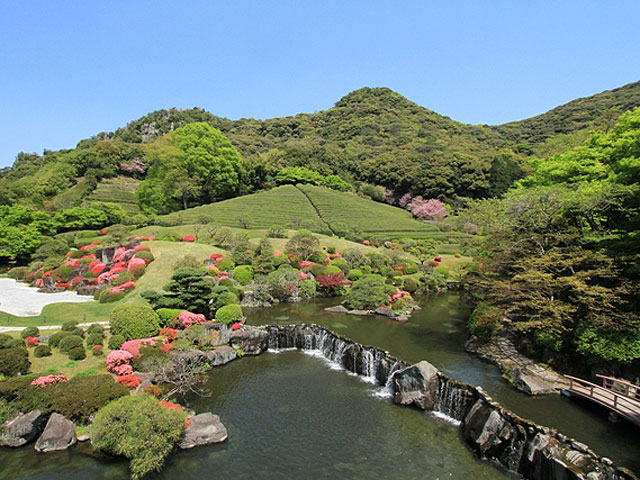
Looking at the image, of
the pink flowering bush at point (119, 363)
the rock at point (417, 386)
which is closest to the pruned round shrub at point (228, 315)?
the pink flowering bush at point (119, 363)

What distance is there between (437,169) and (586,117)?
7937 cm

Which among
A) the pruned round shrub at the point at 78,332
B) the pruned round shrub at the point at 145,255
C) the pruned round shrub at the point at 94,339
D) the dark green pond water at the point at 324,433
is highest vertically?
A: the pruned round shrub at the point at 145,255

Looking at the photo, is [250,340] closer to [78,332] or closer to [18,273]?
[78,332]

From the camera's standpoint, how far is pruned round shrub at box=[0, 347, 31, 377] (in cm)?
1792

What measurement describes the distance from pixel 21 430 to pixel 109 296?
19569 mm

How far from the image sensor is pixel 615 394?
15.5 m

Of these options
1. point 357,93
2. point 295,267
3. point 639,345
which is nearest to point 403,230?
point 295,267

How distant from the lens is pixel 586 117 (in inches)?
4956

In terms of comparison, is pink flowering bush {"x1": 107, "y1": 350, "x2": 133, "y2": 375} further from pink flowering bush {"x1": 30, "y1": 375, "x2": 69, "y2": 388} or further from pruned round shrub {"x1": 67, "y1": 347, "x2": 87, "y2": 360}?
pink flowering bush {"x1": 30, "y1": 375, "x2": 69, "y2": 388}

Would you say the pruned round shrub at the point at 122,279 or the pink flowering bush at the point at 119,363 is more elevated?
the pruned round shrub at the point at 122,279

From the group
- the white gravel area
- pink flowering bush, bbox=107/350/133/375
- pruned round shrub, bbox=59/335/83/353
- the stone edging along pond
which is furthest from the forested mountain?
pruned round shrub, bbox=59/335/83/353

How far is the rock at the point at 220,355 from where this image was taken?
883 inches

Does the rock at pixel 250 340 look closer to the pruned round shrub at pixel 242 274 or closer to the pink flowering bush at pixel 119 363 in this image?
the pink flowering bush at pixel 119 363

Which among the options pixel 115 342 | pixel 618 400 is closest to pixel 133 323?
pixel 115 342
